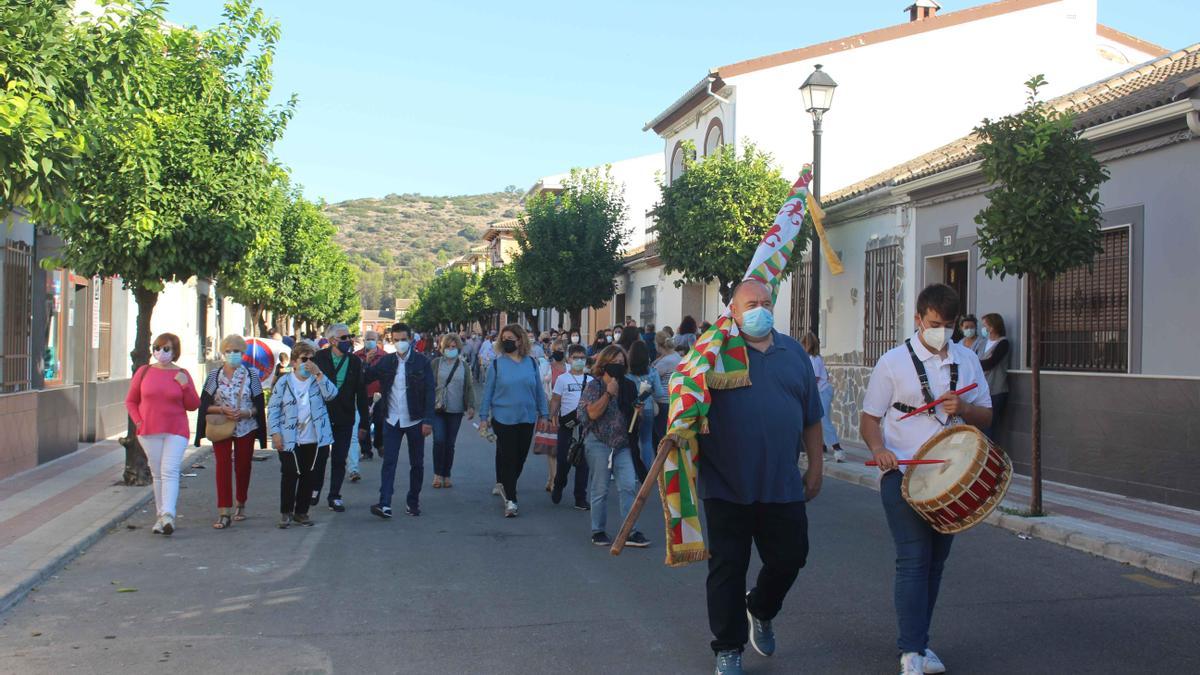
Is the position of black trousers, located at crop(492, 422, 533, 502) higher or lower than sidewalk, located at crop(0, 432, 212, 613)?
higher

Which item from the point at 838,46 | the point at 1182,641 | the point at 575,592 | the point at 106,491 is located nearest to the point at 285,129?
the point at 106,491

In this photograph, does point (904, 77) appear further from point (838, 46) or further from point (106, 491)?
point (106, 491)

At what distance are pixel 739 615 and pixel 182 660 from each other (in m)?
2.80

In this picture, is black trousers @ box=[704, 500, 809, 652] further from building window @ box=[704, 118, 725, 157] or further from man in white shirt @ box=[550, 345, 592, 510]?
building window @ box=[704, 118, 725, 157]

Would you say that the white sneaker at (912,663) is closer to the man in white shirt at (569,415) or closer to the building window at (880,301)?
the man in white shirt at (569,415)

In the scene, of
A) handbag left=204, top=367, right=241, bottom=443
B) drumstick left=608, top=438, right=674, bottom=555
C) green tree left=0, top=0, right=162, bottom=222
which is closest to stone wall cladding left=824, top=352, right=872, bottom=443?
handbag left=204, top=367, right=241, bottom=443

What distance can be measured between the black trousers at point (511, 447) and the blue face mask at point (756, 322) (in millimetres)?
5883

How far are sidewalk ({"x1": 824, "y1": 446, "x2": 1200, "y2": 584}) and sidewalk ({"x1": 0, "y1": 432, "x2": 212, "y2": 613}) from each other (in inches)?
302

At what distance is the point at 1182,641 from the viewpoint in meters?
5.87

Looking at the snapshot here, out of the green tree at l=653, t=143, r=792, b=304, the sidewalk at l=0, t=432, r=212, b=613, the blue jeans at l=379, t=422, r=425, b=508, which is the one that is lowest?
the sidewalk at l=0, t=432, r=212, b=613

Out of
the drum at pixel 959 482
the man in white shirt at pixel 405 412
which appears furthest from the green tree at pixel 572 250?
the drum at pixel 959 482

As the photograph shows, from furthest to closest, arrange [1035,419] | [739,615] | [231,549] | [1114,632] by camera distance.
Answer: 1. [1035,419]
2. [231,549]
3. [1114,632]
4. [739,615]

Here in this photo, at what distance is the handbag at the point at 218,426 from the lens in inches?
385

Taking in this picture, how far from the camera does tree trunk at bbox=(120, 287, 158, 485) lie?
39.3ft
